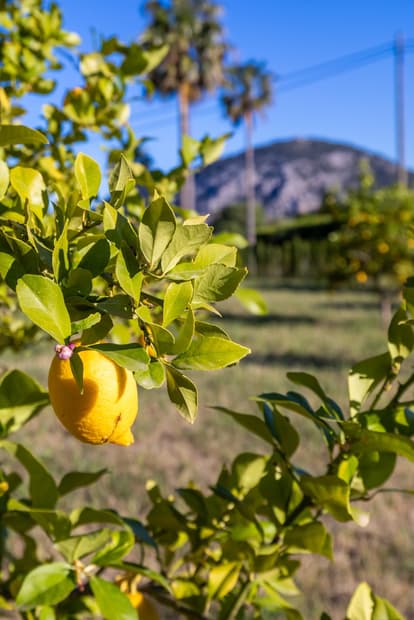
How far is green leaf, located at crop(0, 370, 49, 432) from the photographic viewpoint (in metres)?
0.55

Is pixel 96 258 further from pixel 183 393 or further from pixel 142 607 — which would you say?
pixel 142 607

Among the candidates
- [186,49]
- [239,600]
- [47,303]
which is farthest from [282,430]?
[186,49]

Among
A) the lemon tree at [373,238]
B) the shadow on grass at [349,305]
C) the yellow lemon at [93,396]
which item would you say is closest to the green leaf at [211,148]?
the yellow lemon at [93,396]

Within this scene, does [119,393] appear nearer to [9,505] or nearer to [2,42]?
[9,505]

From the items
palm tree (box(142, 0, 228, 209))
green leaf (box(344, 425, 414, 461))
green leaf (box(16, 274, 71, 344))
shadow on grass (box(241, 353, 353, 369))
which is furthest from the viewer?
palm tree (box(142, 0, 228, 209))

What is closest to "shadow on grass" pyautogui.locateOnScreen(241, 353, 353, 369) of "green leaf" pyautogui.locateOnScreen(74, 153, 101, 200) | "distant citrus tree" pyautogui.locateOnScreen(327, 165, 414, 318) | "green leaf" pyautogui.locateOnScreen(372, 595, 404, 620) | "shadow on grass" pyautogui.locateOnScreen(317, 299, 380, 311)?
"distant citrus tree" pyautogui.locateOnScreen(327, 165, 414, 318)

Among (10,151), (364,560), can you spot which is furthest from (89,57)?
(364,560)

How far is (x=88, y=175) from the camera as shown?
16.2 inches

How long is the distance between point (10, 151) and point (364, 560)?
1.82 metres

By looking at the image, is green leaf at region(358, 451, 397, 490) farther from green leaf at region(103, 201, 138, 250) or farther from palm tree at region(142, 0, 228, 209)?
palm tree at region(142, 0, 228, 209)

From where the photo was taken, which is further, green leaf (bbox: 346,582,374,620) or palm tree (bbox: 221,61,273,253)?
palm tree (bbox: 221,61,273,253)

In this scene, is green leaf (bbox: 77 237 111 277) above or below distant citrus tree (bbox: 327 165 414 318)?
above

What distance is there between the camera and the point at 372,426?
0.49 m

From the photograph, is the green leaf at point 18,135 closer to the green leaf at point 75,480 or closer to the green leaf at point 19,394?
the green leaf at point 19,394
